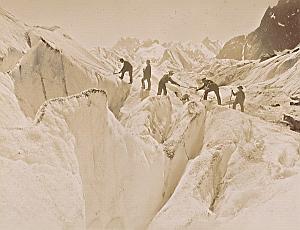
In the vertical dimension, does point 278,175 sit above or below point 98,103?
below

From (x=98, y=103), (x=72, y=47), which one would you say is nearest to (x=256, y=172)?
(x=98, y=103)

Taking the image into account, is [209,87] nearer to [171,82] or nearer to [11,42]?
[171,82]

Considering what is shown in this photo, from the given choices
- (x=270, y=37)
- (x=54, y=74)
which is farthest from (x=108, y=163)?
(x=270, y=37)

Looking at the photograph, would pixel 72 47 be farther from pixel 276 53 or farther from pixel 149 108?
pixel 276 53

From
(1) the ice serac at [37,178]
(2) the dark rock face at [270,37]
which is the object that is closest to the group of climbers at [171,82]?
(2) the dark rock face at [270,37]

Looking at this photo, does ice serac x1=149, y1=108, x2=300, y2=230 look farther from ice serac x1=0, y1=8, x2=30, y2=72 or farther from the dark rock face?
ice serac x1=0, y1=8, x2=30, y2=72

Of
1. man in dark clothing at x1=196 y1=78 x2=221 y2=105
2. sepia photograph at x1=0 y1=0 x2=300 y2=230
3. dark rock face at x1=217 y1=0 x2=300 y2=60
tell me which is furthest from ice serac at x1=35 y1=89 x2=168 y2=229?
dark rock face at x1=217 y1=0 x2=300 y2=60
